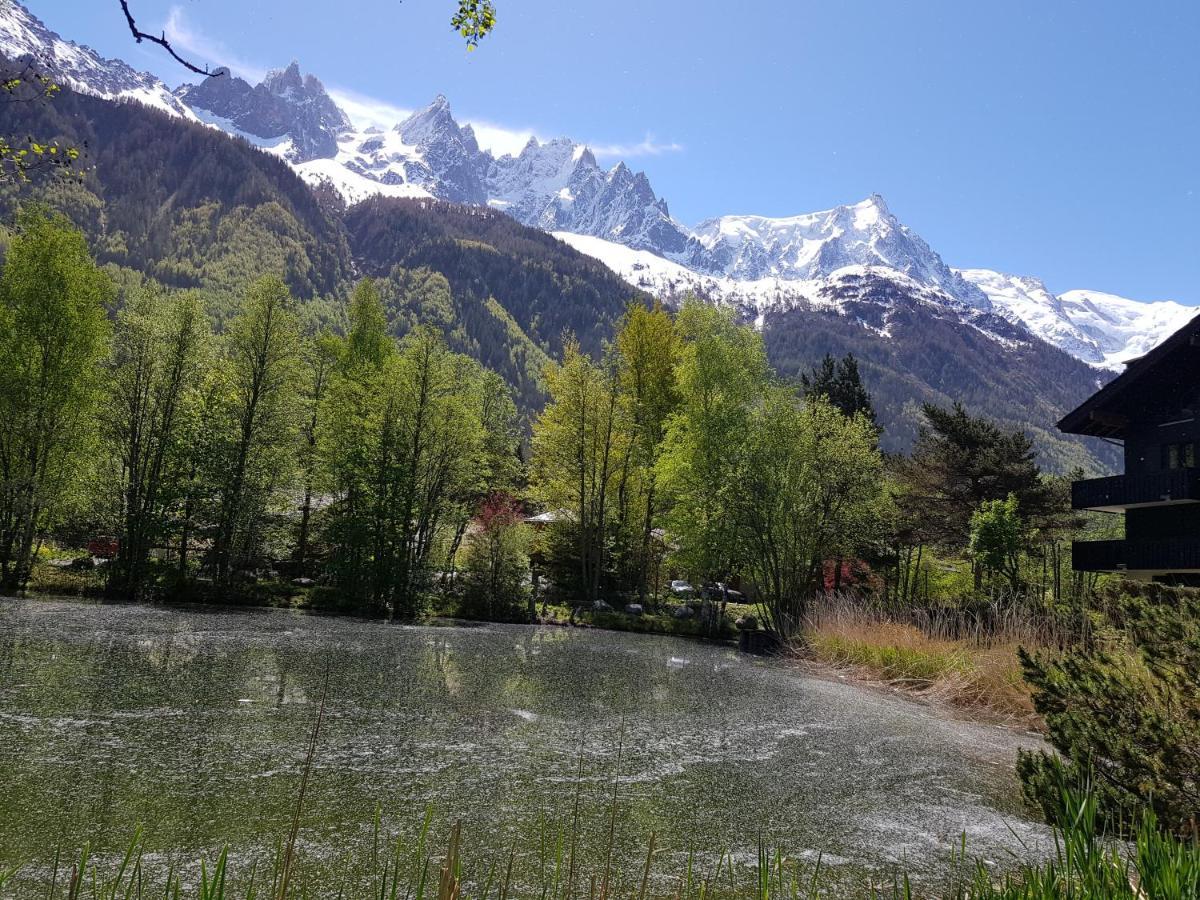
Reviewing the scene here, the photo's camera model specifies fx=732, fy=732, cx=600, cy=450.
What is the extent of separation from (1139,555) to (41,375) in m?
31.4

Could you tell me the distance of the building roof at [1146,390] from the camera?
19453 mm

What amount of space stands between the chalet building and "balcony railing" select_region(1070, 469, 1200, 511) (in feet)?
0.07

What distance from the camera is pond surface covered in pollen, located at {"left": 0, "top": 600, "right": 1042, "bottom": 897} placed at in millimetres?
4699

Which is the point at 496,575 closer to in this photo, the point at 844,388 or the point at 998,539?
the point at 998,539

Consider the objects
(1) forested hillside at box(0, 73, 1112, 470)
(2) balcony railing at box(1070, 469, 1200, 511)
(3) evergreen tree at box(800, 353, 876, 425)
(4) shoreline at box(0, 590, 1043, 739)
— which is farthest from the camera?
(1) forested hillside at box(0, 73, 1112, 470)

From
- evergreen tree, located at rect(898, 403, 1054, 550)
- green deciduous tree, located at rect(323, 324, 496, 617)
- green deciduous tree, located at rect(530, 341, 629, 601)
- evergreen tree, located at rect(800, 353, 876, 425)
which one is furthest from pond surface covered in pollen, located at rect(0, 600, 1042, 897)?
evergreen tree, located at rect(800, 353, 876, 425)

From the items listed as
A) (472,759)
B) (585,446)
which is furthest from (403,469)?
(472,759)

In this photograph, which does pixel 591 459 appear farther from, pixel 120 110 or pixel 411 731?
pixel 120 110

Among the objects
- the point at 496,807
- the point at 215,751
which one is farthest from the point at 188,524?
the point at 496,807

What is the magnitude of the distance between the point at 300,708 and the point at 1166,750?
305 inches

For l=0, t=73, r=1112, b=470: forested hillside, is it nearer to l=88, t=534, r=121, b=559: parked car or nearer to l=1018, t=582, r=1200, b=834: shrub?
l=88, t=534, r=121, b=559: parked car

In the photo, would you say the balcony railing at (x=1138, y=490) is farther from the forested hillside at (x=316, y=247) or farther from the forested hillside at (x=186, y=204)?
the forested hillside at (x=186, y=204)

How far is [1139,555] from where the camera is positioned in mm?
20031

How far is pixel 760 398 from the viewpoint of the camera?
1046 inches
